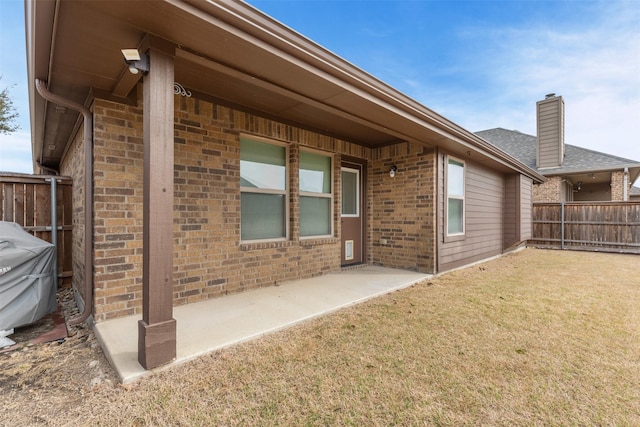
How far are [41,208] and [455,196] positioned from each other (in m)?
7.36

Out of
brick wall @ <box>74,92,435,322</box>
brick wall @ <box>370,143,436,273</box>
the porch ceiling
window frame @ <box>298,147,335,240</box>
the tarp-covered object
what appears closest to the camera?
the porch ceiling

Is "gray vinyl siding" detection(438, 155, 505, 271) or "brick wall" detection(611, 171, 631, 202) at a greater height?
"brick wall" detection(611, 171, 631, 202)

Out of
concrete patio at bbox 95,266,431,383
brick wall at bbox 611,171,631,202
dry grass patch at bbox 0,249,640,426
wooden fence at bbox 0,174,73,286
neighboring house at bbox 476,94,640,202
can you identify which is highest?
neighboring house at bbox 476,94,640,202

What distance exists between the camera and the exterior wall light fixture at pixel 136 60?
205cm

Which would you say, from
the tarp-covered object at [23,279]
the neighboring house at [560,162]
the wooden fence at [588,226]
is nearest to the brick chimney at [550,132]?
the neighboring house at [560,162]

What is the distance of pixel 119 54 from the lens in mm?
2279

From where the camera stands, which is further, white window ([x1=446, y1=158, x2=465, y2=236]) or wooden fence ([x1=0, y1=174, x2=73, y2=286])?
white window ([x1=446, y1=158, x2=465, y2=236])

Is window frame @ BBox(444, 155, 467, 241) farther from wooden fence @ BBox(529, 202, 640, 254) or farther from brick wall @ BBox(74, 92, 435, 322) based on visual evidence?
wooden fence @ BBox(529, 202, 640, 254)

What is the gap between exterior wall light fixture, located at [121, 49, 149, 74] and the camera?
2051 mm

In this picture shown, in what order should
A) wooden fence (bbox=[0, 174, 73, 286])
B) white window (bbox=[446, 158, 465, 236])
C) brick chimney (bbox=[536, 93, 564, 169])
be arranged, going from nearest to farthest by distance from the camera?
1. wooden fence (bbox=[0, 174, 73, 286])
2. white window (bbox=[446, 158, 465, 236])
3. brick chimney (bbox=[536, 93, 564, 169])

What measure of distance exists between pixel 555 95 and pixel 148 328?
55.5 ft

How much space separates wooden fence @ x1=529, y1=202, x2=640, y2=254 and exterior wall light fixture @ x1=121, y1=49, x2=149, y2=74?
1272 centimetres

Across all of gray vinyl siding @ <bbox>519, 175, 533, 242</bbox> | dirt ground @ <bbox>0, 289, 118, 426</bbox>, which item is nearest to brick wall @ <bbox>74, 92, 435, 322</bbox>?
dirt ground @ <bbox>0, 289, 118, 426</bbox>

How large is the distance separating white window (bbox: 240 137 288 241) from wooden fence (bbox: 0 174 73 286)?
9.76ft
